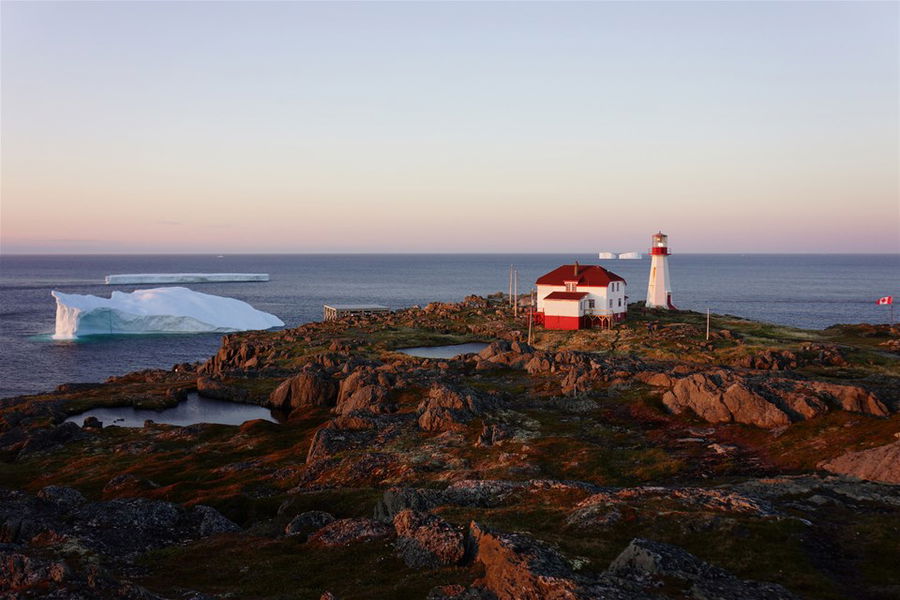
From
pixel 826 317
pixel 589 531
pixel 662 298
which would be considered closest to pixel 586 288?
pixel 662 298

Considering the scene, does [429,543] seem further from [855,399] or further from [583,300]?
[583,300]

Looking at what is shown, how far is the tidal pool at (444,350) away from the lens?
3500 inches

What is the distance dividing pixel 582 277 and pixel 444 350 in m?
24.1

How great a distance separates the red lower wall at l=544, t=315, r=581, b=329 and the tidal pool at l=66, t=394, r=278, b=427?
46.3m

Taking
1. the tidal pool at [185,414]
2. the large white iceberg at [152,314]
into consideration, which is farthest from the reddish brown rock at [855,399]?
the large white iceberg at [152,314]

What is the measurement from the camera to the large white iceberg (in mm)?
123438

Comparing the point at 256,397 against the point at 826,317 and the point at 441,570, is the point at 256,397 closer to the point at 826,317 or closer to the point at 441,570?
the point at 441,570

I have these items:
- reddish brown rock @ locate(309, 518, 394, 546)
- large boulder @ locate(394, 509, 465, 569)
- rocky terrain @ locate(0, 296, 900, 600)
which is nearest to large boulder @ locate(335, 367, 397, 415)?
rocky terrain @ locate(0, 296, 900, 600)

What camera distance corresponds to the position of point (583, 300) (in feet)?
312

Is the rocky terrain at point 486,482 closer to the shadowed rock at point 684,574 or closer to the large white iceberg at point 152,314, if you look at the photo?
the shadowed rock at point 684,574

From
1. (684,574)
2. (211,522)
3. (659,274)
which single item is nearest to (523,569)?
(684,574)

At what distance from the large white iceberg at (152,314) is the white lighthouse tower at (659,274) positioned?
257 feet

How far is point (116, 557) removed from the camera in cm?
→ 2677

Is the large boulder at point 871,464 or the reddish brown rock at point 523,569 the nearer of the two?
the reddish brown rock at point 523,569
